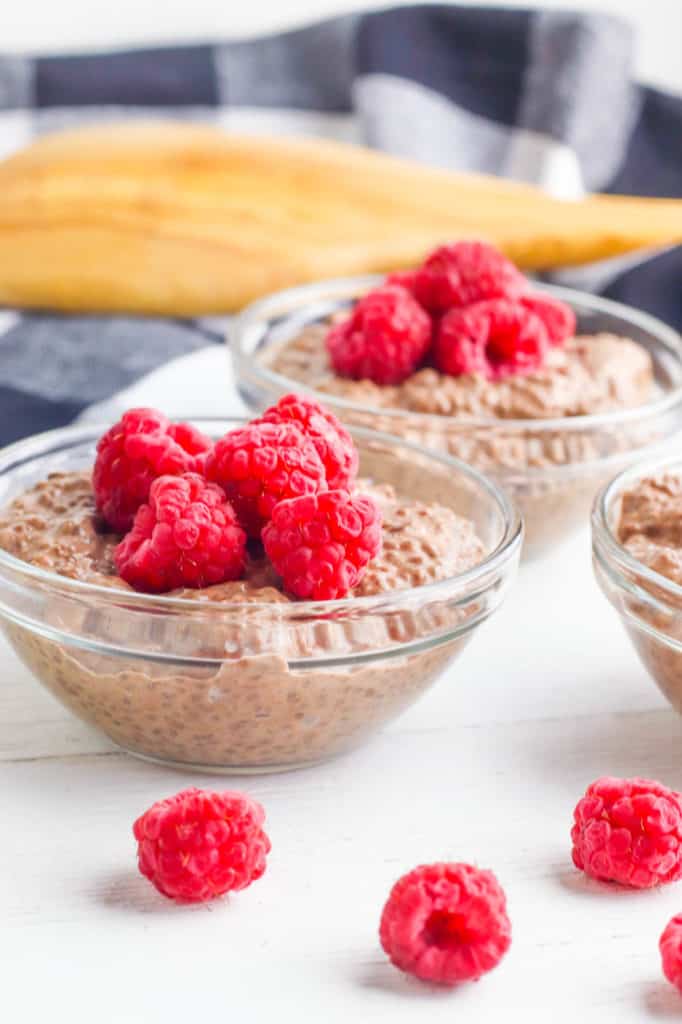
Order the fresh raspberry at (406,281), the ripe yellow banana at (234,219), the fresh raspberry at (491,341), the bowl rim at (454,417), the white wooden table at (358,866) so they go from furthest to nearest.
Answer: the ripe yellow banana at (234,219)
the fresh raspberry at (406,281)
the fresh raspberry at (491,341)
the bowl rim at (454,417)
the white wooden table at (358,866)

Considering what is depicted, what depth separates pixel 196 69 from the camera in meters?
4.16

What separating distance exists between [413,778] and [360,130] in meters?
2.58

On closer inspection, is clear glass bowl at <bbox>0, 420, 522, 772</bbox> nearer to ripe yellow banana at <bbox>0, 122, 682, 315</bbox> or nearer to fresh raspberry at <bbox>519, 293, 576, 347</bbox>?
fresh raspberry at <bbox>519, 293, 576, 347</bbox>

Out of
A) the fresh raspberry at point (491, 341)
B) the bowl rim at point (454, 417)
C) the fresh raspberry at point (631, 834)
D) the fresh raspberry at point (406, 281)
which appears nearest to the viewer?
the fresh raspberry at point (631, 834)

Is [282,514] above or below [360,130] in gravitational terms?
above

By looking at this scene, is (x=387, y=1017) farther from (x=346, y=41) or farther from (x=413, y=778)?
(x=346, y=41)

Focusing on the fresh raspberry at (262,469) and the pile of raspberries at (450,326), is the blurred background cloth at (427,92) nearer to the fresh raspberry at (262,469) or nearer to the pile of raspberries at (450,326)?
the pile of raspberries at (450,326)

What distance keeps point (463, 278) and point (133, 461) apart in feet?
2.64

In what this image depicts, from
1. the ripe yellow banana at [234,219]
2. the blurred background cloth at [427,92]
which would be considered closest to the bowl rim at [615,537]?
the ripe yellow banana at [234,219]

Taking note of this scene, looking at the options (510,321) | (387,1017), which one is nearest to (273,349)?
(510,321)

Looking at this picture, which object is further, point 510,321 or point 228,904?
point 510,321

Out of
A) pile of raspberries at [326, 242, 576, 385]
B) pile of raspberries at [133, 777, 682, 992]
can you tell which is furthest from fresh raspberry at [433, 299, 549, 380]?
pile of raspberries at [133, 777, 682, 992]

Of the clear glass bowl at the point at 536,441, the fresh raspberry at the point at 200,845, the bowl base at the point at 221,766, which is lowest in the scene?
the bowl base at the point at 221,766

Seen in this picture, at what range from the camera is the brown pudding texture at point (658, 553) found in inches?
67.3
